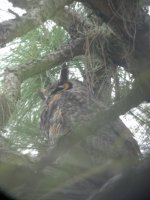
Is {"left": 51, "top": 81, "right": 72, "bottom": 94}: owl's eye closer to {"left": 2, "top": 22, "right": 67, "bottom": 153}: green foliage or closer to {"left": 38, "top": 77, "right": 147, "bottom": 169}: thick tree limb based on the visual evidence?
{"left": 2, "top": 22, "right": 67, "bottom": 153}: green foliage

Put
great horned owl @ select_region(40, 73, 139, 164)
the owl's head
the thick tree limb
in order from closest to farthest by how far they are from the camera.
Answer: the thick tree limb < great horned owl @ select_region(40, 73, 139, 164) < the owl's head

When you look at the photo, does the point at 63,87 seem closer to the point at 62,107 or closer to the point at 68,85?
the point at 68,85

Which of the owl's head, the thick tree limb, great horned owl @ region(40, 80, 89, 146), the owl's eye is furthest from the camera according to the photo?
the owl's eye

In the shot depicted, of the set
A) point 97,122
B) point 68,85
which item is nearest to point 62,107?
point 68,85

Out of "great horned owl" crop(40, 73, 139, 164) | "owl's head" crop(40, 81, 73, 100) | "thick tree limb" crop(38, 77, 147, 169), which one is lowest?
"thick tree limb" crop(38, 77, 147, 169)

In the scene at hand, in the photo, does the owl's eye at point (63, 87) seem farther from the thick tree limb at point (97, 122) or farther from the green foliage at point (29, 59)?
the thick tree limb at point (97, 122)

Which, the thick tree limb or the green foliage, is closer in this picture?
the thick tree limb

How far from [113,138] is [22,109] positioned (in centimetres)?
46

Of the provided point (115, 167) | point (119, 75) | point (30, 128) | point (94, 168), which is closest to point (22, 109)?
point (30, 128)

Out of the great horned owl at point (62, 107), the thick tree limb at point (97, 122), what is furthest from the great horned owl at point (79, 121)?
the thick tree limb at point (97, 122)

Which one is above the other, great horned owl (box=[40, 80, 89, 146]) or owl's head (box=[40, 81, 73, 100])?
owl's head (box=[40, 81, 73, 100])

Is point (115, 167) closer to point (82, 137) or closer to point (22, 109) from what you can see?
point (82, 137)

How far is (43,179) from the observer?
179 centimetres

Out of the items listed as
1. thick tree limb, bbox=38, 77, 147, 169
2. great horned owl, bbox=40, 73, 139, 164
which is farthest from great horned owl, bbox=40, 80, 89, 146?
thick tree limb, bbox=38, 77, 147, 169
